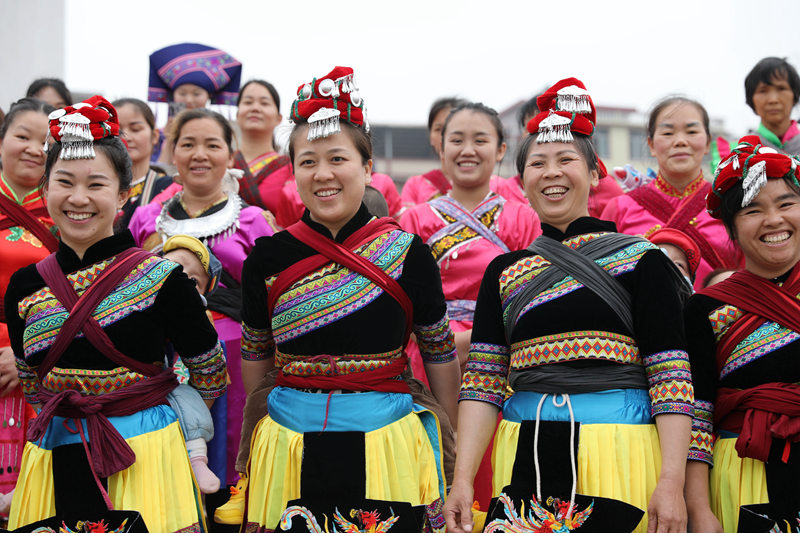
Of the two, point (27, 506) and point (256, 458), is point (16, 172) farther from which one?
point (256, 458)

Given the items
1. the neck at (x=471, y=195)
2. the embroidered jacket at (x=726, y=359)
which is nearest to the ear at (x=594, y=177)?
the embroidered jacket at (x=726, y=359)

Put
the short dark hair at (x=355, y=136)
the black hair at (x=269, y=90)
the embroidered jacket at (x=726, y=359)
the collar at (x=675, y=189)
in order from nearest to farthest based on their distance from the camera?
1. the embroidered jacket at (x=726, y=359)
2. the short dark hair at (x=355, y=136)
3. the collar at (x=675, y=189)
4. the black hair at (x=269, y=90)

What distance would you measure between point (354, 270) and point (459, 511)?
2.78 ft

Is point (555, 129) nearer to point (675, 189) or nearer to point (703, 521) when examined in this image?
point (703, 521)

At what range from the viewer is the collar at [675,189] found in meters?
4.16

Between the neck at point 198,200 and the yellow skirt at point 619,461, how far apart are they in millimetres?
2455

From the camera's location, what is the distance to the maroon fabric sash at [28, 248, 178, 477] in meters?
2.44

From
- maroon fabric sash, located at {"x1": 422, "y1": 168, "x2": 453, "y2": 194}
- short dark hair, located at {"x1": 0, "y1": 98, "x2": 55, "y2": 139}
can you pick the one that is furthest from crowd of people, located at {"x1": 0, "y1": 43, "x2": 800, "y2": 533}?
maroon fabric sash, located at {"x1": 422, "y1": 168, "x2": 453, "y2": 194}

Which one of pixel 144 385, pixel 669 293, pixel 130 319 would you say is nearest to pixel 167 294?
pixel 130 319

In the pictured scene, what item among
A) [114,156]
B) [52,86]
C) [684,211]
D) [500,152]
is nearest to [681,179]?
[684,211]

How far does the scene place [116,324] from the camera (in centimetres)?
254

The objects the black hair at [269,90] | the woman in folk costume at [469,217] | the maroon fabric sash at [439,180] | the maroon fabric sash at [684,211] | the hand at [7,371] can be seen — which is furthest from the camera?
the maroon fabric sash at [439,180]

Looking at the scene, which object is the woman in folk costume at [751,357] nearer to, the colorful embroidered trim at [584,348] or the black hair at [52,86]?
the colorful embroidered trim at [584,348]

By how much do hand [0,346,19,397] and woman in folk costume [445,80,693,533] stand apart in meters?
1.92
